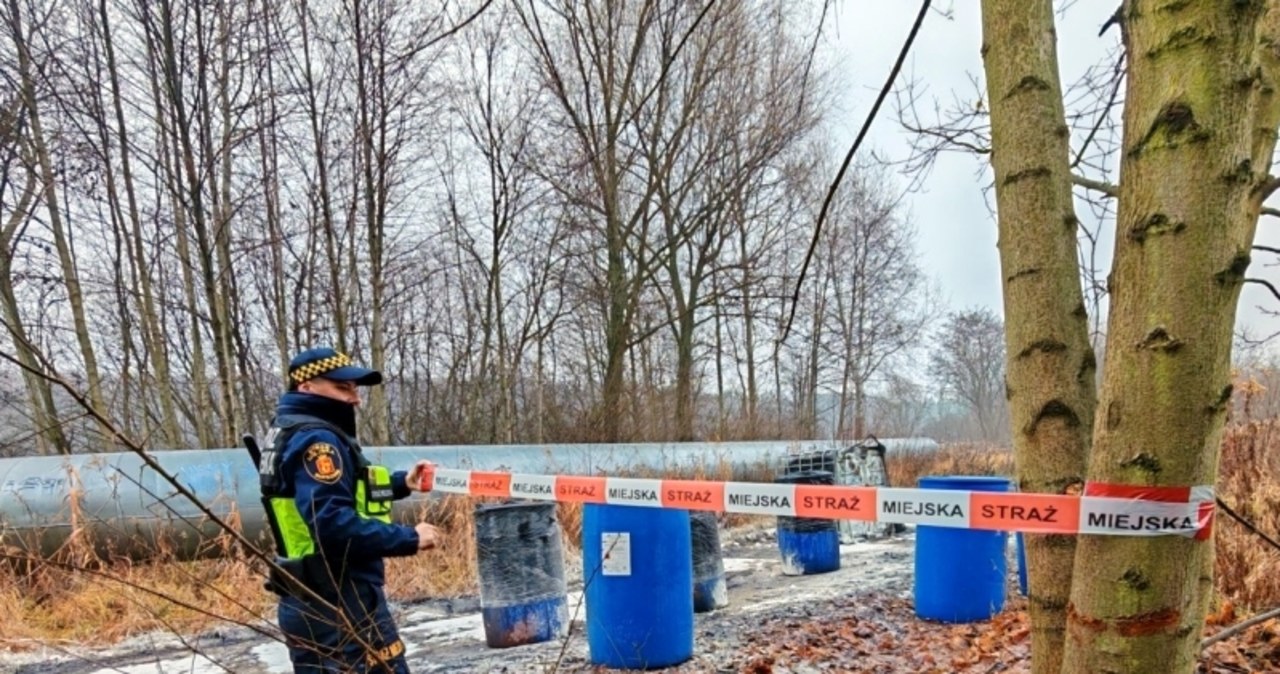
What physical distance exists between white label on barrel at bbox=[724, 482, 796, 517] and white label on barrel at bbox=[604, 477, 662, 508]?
1.32 ft

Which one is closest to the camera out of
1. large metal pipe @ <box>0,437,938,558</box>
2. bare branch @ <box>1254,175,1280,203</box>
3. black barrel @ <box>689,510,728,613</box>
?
bare branch @ <box>1254,175,1280,203</box>

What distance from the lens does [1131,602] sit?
1.11m

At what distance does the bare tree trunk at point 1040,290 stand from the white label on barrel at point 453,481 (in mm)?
5019

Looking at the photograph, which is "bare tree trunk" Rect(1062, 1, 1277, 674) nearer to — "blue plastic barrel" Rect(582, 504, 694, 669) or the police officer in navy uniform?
the police officer in navy uniform

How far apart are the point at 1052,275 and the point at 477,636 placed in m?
5.29

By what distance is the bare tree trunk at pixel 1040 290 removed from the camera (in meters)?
1.59

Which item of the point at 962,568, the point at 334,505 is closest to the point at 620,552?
the point at 334,505

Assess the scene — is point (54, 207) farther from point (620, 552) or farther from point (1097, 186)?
point (1097, 186)

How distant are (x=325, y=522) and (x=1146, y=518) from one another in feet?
8.85

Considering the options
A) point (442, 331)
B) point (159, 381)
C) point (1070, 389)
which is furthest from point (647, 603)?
point (442, 331)

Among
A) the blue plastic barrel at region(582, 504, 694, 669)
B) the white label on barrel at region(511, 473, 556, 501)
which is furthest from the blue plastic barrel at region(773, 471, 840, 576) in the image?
the blue plastic barrel at region(582, 504, 694, 669)

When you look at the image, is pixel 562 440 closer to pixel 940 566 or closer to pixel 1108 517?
pixel 940 566

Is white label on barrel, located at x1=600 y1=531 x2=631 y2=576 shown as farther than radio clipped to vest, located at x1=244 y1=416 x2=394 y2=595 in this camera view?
Yes

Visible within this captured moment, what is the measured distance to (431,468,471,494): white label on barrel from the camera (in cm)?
620
